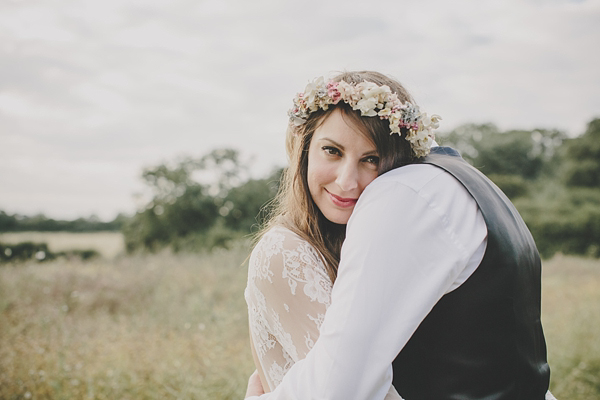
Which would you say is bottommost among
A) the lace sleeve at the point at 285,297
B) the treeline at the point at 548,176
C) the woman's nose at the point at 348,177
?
the treeline at the point at 548,176

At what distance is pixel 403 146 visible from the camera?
183cm

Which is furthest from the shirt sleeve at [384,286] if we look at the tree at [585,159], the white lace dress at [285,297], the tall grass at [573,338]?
the tree at [585,159]

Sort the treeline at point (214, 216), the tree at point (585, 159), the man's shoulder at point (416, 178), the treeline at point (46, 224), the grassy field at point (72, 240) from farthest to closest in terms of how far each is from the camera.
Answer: the tree at point (585, 159)
the treeline at point (214, 216)
the grassy field at point (72, 240)
the treeline at point (46, 224)
the man's shoulder at point (416, 178)

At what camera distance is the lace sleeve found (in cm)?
167

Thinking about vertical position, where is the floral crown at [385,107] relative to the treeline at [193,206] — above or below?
above

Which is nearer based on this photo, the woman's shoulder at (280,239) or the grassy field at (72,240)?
the woman's shoulder at (280,239)

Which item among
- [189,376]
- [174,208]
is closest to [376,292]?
[189,376]

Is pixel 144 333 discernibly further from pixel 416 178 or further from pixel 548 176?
pixel 548 176

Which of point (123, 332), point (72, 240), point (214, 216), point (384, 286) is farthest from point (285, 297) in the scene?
point (214, 216)

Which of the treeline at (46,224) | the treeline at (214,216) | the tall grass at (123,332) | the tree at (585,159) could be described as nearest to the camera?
the tall grass at (123,332)

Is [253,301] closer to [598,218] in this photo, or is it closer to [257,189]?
[257,189]

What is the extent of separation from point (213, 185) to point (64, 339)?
13644mm

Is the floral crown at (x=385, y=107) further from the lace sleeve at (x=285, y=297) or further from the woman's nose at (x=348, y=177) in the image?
the lace sleeve at (x=285, y=297)

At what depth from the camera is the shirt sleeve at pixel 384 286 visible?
121 centimetres
